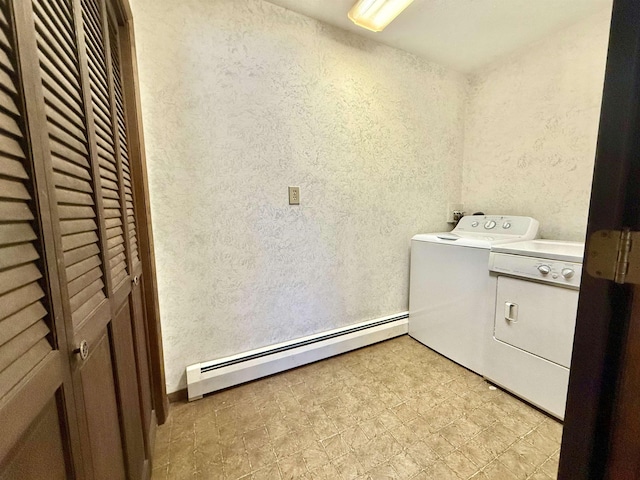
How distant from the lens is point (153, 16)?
4.42ft

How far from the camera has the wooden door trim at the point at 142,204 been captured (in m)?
1.21

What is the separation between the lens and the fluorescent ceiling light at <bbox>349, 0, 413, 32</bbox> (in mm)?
1455

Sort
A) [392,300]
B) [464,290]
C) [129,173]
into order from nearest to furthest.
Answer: [129,173], [464,290], [392,300]

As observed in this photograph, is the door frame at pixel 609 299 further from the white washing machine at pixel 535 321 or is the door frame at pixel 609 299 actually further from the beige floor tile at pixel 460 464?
the white washing machine at pixel 535 321

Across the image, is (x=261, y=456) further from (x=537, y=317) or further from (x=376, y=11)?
(x=376, y=11)

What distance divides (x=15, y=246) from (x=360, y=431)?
1.51 m

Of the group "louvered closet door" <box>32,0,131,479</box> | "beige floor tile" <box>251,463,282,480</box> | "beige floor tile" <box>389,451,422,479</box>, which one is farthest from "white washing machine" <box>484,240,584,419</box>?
"louvered closet door" <box>32,0,131,479</box>

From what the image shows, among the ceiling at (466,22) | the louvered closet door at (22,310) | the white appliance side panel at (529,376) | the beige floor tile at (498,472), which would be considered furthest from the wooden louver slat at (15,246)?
the white appliance side panel at (529,376)

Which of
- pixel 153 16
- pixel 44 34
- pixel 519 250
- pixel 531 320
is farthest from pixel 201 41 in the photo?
pixel 531 320

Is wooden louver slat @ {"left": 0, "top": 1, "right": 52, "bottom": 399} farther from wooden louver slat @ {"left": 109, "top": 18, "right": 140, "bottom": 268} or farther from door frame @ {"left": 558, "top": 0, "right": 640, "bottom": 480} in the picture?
door frame @ {"left": 558, "top": 0, "right": 640, "bottom": 480}

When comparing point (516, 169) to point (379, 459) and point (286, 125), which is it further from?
point (379, 459)

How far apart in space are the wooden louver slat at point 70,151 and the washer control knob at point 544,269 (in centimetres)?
187

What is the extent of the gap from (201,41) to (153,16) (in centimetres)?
23

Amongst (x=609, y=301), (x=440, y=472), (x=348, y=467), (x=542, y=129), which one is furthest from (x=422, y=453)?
(x=542, y=129)
